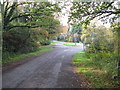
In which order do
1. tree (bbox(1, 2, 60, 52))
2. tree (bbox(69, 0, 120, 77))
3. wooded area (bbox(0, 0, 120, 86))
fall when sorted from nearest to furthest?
1. tree (bbox(69, 0, 120, 77))
2. wooded area (bbox(0, 0, 120, 86))
3. tree (bbox(1, 2, 60, 52))

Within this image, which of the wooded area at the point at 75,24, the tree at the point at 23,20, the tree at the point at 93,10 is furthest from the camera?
the tree at the point at 23,20

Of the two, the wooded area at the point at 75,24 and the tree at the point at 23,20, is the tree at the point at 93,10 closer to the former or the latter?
the wooded area at the point at 75,24

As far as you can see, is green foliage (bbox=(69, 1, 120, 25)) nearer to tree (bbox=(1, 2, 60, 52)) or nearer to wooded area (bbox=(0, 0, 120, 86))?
wooded area (bbox=(0, 0, 120, 86))

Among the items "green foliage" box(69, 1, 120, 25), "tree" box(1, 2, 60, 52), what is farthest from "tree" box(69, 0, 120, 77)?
"tree" box(1, 2, 60, 52)

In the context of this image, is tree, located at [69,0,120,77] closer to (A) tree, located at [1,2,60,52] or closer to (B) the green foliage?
(B) the green foliage

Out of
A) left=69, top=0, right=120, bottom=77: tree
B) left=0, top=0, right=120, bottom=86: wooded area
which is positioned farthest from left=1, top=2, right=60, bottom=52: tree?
left=69, top=0, right=120, bottom=77: tree

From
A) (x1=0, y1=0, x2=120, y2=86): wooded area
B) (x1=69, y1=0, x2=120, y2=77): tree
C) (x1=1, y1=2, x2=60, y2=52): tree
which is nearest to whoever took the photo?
(x1=69, y1=0, x2=120, y2=77): tree

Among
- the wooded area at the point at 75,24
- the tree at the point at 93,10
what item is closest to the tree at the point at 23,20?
the wooded area at the point at 75,24

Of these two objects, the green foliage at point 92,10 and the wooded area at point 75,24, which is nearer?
the green foliage at point 92,10

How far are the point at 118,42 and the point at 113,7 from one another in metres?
1.99

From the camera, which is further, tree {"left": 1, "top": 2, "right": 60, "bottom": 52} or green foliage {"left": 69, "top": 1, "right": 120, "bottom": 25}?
tree {"left": 1, "top": 2, "right": 60, "bottom": 52}

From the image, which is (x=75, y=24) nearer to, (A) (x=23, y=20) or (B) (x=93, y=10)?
(B) (x=93, y=10)

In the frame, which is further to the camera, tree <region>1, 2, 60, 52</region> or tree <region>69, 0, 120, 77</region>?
tree <region>1, 2, 60, 52</region>

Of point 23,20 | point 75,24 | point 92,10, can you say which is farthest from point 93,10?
point 23,20
